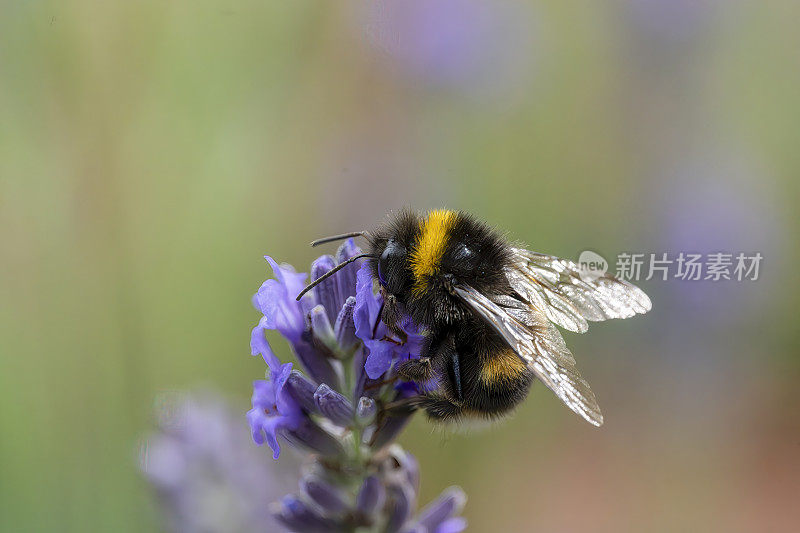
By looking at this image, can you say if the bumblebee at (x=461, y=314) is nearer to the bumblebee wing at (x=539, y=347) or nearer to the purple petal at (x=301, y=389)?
the bumblebee wing at (x=539, y=347)

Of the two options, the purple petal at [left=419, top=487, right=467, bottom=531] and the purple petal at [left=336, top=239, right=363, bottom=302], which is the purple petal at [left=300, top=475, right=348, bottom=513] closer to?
the purple petal at [left=419, top=487, right=467, bottom=531]

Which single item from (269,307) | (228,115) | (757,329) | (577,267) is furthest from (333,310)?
(757,329)

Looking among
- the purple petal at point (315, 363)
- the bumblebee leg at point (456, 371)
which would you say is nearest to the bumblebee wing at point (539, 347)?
the bumblebee leg at point (456, 371)

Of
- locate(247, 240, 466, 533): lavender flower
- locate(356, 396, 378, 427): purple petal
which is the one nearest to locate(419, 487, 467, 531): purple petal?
locate(247, 240, 466, 533): lavender flower

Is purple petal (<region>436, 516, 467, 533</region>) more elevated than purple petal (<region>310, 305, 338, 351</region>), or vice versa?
purple petal (<region>310, 305, 338, 351</region>)

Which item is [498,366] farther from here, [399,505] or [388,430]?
[399,505]

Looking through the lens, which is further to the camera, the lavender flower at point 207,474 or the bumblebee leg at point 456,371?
the lavender flower at point 207,474

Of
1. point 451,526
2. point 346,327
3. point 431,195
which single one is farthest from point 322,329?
point 431,195
